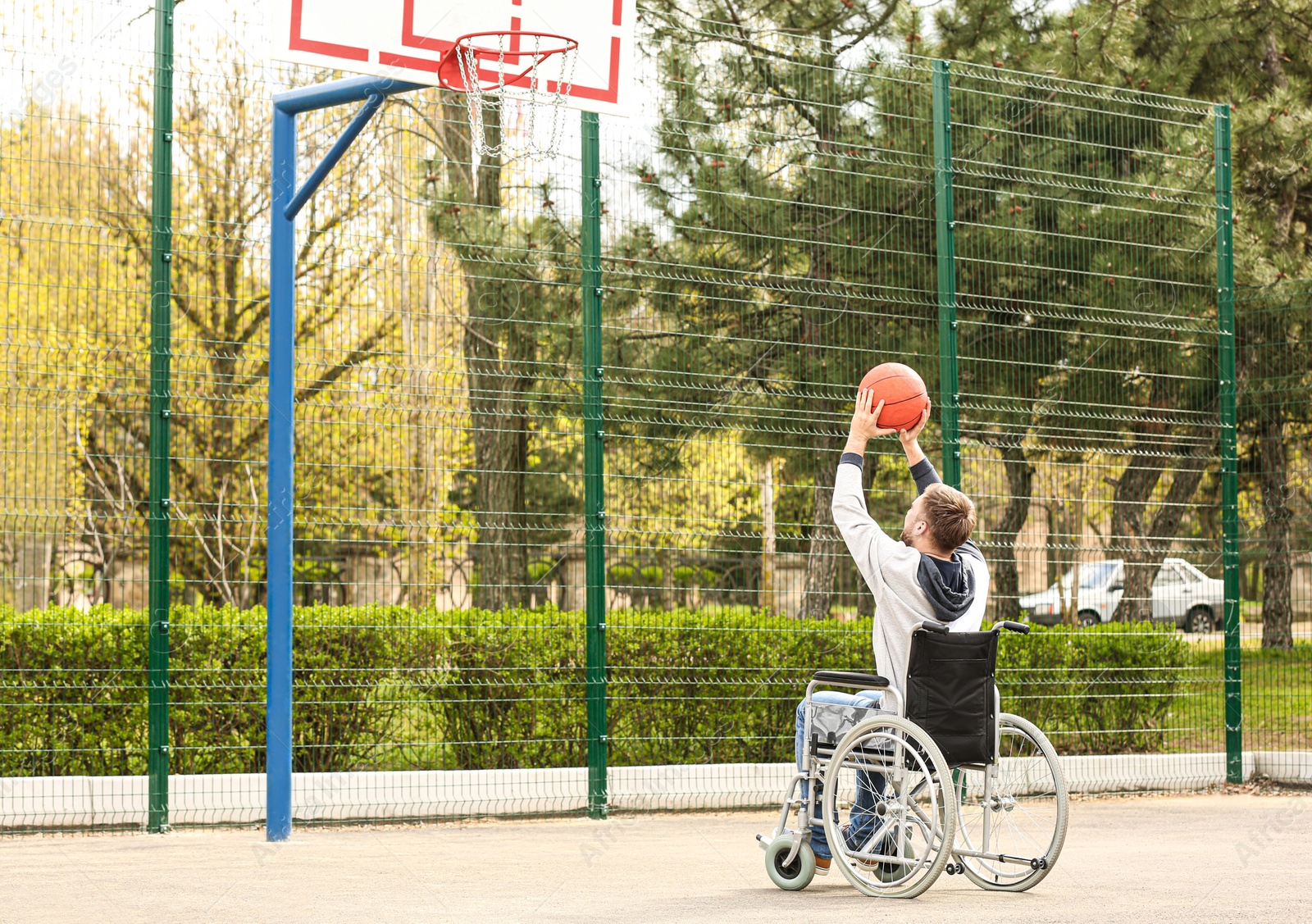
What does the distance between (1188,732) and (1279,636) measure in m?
1.24

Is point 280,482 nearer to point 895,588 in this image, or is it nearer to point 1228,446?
point 895,588

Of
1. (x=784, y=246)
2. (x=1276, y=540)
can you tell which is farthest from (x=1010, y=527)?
(x=1276, y=540)

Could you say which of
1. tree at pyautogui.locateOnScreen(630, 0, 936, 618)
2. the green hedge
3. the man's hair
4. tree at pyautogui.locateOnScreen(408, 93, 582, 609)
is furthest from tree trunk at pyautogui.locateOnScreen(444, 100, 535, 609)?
the man's hair

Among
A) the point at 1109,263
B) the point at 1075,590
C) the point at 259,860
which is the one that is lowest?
the point at 259,860

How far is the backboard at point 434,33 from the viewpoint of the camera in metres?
6.96

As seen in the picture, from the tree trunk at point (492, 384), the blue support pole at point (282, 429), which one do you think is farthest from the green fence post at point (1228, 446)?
the blue support pole at point (282, 429)

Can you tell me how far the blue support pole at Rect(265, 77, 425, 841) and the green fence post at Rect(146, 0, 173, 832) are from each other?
2.44ft

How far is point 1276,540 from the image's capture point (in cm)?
1102

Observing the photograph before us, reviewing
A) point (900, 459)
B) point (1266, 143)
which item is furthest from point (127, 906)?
point (1266, 143)

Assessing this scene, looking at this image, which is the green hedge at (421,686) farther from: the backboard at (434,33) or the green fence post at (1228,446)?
the backboard at (434,33)

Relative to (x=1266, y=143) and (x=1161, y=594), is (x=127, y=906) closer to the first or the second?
(x=1161, y=594)

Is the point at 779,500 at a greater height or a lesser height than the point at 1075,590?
greater

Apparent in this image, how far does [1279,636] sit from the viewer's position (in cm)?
A: 1095

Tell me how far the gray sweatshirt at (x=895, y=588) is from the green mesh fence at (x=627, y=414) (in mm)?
3084
